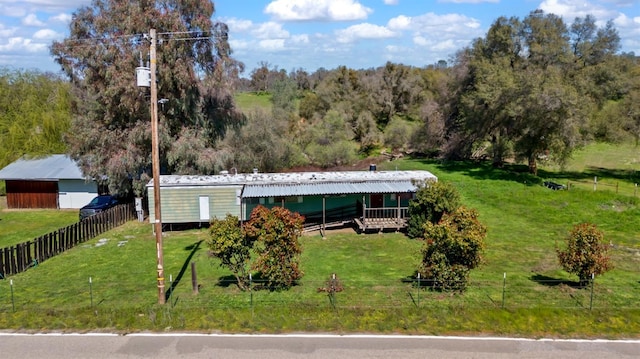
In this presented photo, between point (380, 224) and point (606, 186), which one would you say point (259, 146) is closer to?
point (380, 224)

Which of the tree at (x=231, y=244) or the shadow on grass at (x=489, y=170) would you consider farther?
the shadow on grass at (x=489, y=170)

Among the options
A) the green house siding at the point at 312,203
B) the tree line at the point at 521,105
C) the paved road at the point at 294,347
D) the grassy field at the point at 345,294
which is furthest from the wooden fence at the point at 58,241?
the tree line at the point at 521,105

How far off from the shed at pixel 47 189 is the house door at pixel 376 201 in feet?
62.8

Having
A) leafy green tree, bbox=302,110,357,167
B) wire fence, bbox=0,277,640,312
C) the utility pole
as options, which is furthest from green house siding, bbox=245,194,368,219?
leafy green tree, bbox=302,110,357,167

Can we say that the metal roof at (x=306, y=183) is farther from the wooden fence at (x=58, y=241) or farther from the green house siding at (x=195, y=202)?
the wooden fence at (x=58, y=241)

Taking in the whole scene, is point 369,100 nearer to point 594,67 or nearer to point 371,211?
point 594,67

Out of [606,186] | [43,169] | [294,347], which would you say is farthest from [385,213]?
[43,169]

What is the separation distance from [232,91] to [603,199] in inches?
947

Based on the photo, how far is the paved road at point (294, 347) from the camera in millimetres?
12000

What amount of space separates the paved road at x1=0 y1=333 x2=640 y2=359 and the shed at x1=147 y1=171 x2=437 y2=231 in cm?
1222

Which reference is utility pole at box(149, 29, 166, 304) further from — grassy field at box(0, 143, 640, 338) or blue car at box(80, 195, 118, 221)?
blue car at box(80, 195, 118, 221)

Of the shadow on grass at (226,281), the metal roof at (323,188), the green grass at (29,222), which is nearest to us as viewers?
the shadow on grass at (226,281)

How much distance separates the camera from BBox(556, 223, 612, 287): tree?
51.5 ft

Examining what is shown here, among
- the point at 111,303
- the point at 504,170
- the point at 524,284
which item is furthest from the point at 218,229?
the point at 504,170
